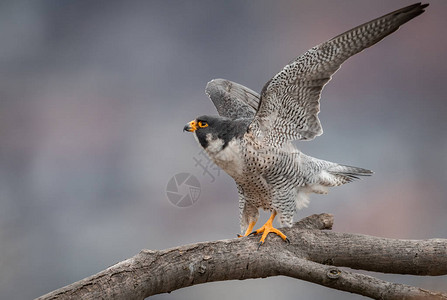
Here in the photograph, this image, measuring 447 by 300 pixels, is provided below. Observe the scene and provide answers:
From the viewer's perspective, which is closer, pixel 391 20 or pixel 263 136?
pixel 391 20

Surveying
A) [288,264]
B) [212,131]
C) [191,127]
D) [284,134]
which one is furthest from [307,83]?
[288,264]

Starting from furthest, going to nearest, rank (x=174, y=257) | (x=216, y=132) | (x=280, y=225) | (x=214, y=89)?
(x=214, y=89)
(x=280, y=225)
(x=216, y=132)
(x=174, y=257)

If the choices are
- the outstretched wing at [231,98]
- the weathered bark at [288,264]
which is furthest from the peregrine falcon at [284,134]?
the outstretched wing at [231,98]

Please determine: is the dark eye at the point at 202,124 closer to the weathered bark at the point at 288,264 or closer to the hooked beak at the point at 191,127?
the hooked beak at the point at 191,127

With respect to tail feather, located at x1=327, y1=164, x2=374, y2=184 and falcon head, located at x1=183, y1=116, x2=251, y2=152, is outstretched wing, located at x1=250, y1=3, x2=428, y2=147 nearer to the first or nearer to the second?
falcon head, located at x1=183, y1=116, x2=251, y2=152

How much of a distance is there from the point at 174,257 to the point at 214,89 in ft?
6.57

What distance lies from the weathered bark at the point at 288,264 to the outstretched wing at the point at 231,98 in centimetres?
107

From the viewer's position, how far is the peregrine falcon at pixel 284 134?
3082 mm

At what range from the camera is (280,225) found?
11.3 ft

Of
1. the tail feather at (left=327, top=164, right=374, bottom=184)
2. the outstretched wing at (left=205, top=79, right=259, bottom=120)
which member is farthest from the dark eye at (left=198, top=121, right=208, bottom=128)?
the tail feather at (left=327, top=164, right=374, bottom=184)

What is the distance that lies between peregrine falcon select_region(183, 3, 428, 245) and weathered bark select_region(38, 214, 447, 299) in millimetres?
170

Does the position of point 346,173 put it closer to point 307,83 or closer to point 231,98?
point 307,83

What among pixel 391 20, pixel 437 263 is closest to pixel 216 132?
pixel 391 20

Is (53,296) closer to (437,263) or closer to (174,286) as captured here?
(174,286)
